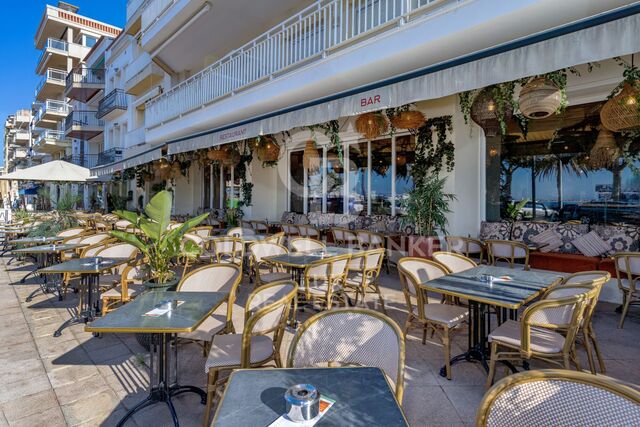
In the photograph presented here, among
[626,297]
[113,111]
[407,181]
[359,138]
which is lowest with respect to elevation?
[626,297]

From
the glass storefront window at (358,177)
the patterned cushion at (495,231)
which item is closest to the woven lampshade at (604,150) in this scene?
the patterned cushion at (495,231)

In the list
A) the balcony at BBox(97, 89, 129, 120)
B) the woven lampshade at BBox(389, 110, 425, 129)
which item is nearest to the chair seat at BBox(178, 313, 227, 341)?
the woven lampshade at BBox(389, 110, 425, 129)

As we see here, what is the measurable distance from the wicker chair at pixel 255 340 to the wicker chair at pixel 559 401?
4.73ft

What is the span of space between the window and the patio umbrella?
40.1ft

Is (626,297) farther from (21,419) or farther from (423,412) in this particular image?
(21,419)

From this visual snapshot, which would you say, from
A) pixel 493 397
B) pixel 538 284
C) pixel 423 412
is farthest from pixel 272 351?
pixel 538 284

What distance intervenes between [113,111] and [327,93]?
19.0 meters

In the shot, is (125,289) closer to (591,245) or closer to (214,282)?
(214,282)

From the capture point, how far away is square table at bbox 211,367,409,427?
4.52ft

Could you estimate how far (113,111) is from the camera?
68.5 ft

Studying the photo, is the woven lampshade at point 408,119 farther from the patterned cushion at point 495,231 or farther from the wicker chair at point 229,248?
the wicker chair at point 229,248

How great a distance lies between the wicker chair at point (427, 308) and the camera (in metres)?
3.29

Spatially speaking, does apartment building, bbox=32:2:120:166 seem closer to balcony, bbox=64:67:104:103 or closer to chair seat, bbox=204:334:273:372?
balcony, bbox=64:67:104:103

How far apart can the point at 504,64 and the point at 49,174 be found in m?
12.6
